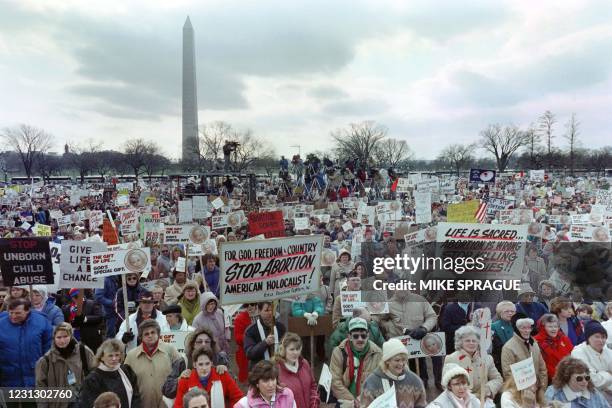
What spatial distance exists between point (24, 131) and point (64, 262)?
7212 cm

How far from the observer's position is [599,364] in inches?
200

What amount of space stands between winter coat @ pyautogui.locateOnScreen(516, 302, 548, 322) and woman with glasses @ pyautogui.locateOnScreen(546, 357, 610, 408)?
207cm

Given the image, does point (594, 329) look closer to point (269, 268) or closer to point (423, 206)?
point (269, 268)

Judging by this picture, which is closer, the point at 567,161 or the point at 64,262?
the point at 64,262

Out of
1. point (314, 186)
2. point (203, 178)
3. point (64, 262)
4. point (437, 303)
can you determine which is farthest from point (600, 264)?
point (203, 178)

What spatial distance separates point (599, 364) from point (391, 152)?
87.5m

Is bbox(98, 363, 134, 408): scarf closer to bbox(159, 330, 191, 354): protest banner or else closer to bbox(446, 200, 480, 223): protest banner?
bbox(159, 330, 191, 354): protest banner

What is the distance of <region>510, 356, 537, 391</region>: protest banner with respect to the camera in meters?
4.28

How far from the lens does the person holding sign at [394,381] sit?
4148 mm

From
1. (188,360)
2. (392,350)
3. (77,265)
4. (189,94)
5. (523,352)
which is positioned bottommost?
(523,352)

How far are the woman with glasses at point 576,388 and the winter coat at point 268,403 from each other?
236 cm

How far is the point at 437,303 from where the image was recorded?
7.11 m

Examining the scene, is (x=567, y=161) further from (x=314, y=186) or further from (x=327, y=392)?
(x=327, y=392)

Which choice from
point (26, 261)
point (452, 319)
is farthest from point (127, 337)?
point (452, 319)
